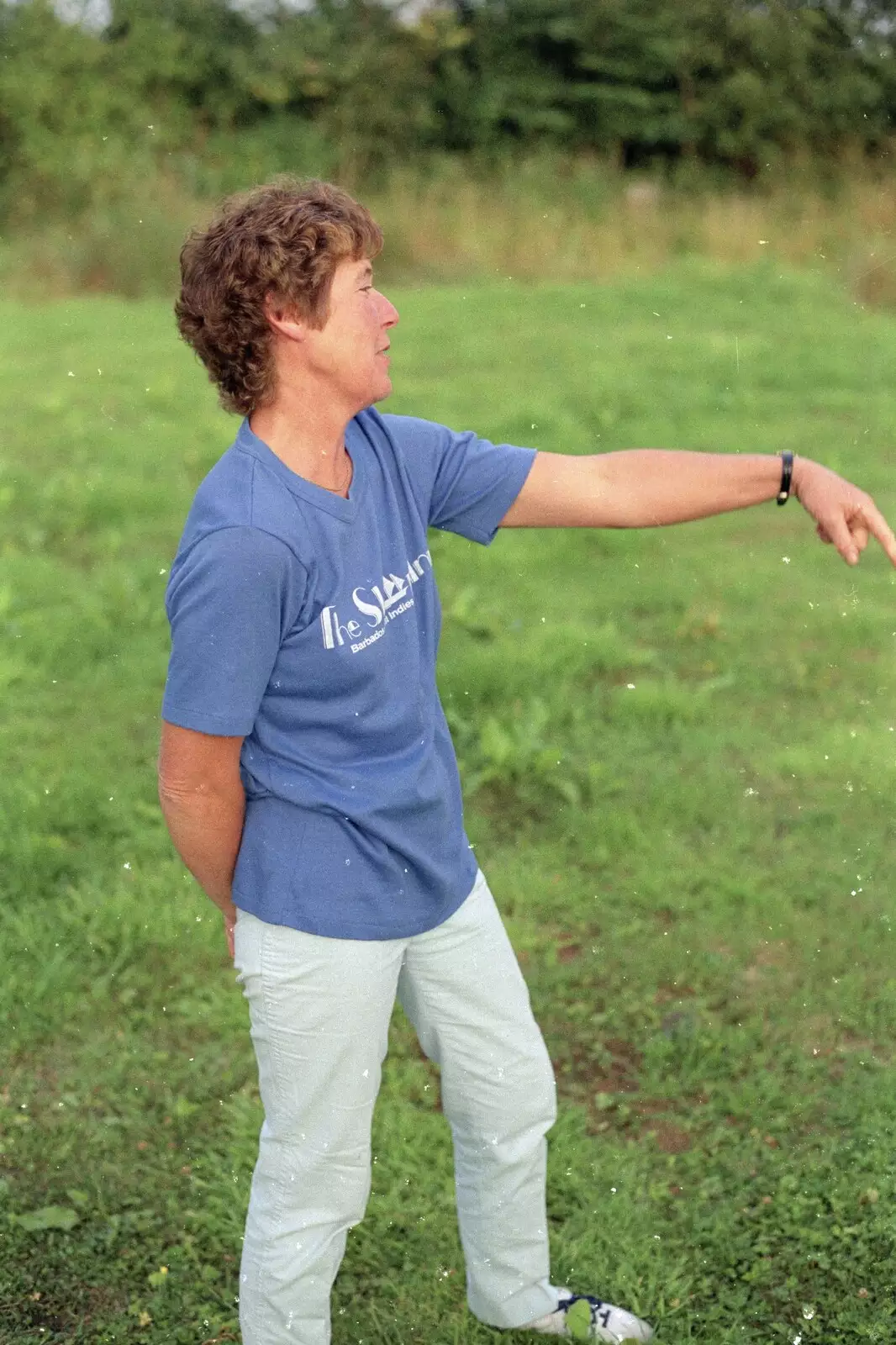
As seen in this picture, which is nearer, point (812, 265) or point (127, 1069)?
point (127, 1069)

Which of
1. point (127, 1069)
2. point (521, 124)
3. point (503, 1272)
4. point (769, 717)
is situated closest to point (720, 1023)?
point (503, 1272)

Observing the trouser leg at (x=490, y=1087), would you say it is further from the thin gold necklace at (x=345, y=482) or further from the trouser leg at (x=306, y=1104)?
the thin gold necklace at (x=345, y=482)

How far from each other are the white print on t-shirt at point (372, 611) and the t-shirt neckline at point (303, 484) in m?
0.12

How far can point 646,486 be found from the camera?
8.76 feet

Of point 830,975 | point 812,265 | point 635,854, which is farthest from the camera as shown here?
point 812,265

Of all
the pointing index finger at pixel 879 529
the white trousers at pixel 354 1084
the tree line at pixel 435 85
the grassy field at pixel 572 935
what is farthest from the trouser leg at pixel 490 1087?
the tree line at pixel 435 85

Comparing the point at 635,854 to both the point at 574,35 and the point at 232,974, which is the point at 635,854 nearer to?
the point at 232,974

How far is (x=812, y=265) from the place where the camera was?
13.3 metres

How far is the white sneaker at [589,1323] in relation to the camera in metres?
2.80

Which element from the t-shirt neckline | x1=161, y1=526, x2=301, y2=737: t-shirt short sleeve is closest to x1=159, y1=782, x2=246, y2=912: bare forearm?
x1=161, y1=526, x2=301, y2=737: t-shirt short sleeve

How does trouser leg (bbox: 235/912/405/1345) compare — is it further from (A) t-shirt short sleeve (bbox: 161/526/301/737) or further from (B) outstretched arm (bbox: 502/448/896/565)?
(B) outstretched arm (bbox: 502/448/896/565)

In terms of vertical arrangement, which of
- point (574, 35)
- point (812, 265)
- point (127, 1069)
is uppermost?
point (574, 35)

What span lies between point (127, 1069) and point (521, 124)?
61.3 ft

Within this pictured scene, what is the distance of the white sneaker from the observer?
2.80 meters
